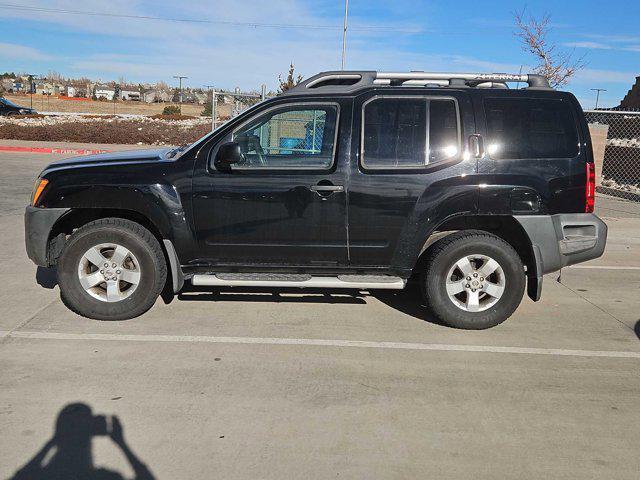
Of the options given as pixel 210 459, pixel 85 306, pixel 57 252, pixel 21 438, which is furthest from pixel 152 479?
pixel 57 252

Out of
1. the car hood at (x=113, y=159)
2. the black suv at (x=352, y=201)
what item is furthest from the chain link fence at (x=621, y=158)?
the car hood at (x=113, y=159)

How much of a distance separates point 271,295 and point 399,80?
2.45 metres

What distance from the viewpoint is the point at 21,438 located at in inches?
132

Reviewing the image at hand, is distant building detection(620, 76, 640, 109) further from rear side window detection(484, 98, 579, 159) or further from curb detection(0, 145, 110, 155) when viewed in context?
rear side window detection(484, 98, 579, 159)

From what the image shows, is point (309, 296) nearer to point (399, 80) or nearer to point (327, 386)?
point (327, 386)

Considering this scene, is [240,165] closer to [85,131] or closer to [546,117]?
[546,117]

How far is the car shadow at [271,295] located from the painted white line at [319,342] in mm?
1060

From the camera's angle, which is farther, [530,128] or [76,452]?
[530,128]

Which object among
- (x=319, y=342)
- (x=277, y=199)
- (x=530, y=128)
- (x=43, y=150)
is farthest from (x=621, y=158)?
(x=43, y=150)

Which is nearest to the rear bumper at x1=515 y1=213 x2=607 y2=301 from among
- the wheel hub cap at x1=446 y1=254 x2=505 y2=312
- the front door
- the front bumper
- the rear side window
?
the wheel hub cap at x1=446 y1=254 x2=505 y2=312

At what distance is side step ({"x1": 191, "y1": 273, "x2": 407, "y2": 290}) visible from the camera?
207 inches

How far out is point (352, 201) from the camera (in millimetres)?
5168

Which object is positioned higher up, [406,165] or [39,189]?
[406,165]

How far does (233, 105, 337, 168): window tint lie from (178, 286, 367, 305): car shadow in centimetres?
150
